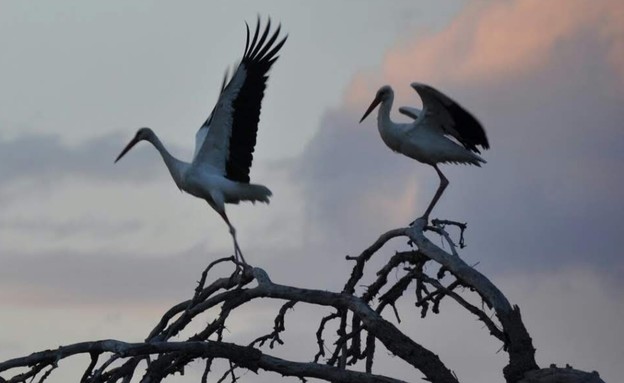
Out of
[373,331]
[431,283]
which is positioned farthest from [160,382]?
[431,283]

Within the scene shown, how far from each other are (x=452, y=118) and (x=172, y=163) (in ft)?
8.78

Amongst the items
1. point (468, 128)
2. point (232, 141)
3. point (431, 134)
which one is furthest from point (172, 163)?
point (468, 128)

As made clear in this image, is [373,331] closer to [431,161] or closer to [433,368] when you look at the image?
[433,368]

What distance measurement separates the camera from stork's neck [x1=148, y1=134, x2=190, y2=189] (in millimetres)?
14148

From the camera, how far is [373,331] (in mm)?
9820

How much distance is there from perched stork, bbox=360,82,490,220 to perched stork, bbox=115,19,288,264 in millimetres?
1172

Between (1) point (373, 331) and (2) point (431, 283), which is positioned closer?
(1) point (373, 331)

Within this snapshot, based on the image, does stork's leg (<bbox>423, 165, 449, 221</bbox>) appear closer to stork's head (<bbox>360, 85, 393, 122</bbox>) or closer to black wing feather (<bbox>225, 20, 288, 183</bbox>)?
stork's head (<bbox>360, 85, 393, 122</bbox>)

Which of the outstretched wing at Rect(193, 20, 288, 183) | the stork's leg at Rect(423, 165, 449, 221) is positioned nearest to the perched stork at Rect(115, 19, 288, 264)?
the outstretched wing at Rect(193, 20, 288, 183)

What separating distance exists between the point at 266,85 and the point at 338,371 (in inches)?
197

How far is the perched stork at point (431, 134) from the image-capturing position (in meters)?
13.6

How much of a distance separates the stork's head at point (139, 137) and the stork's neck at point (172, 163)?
7 centimetres

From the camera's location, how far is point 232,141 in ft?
46.4

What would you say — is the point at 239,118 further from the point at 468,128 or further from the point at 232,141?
the point at 468,128
